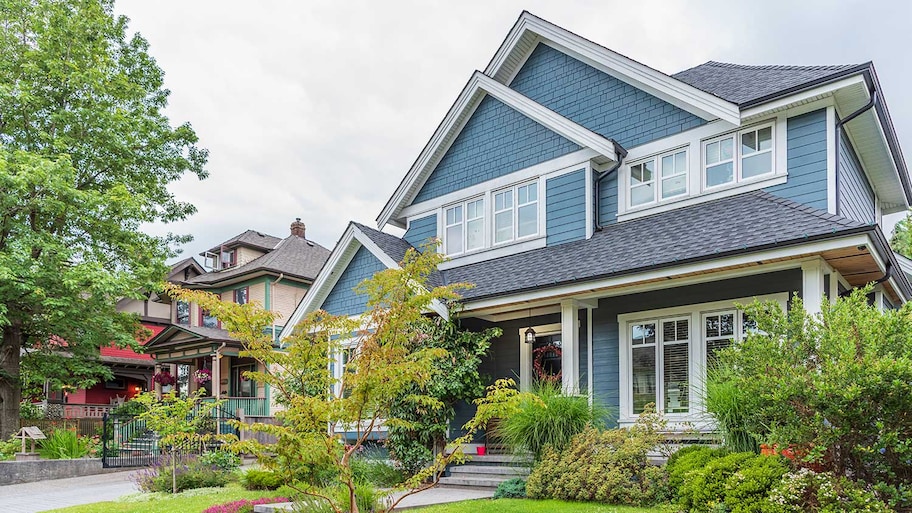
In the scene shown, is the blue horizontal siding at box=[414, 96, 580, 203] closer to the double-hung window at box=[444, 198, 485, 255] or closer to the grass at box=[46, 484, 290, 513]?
the double-hung window at box=[444, 198, 485, 255]

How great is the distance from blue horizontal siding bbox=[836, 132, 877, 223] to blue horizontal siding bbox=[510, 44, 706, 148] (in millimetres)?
2380

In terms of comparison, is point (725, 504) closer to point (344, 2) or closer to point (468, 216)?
point (468, 216)

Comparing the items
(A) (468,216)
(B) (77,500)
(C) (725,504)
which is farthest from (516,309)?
(B) (77,500)

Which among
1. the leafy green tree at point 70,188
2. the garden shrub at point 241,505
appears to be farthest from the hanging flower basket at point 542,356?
the leafy green tree at point 70,188

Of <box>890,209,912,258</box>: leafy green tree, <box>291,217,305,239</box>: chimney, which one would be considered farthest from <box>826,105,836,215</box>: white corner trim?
<box>890,209,912,258</box>: leafy green tree

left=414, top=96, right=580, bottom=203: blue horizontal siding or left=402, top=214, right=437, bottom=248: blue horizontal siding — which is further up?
left=414, top=96, right=580, bottom=203: blue horizontal siding

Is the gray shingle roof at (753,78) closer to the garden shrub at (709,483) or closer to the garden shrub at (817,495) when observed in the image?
the garden shrub at (709,483)

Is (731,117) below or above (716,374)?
above

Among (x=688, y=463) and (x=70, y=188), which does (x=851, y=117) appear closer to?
(x=688, y=463)

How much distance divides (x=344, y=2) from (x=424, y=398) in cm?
1184

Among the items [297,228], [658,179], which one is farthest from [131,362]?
[658,179]

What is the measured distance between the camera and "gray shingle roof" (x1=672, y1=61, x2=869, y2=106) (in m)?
10.7

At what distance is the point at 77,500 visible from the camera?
1198 centimetres

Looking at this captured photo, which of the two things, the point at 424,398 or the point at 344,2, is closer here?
the point at 424,398
